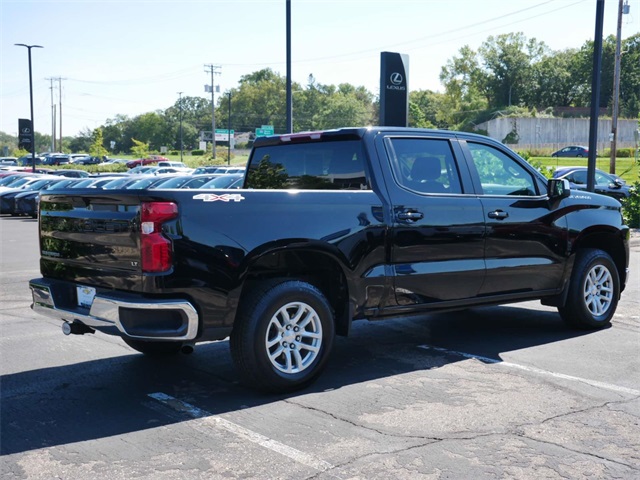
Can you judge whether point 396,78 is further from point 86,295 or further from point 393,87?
point 86,295

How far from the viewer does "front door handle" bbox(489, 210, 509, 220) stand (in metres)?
6.67

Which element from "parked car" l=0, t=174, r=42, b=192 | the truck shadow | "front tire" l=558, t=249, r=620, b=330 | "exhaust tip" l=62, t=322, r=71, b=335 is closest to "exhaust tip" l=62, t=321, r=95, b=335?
"exhaust tip" l=62, t=322, r=71, b=335

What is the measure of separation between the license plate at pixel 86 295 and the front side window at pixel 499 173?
11.6 ft

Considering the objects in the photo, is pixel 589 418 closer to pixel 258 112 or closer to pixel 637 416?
pixel 637 416

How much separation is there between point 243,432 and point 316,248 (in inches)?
60.9

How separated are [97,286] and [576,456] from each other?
335 cm

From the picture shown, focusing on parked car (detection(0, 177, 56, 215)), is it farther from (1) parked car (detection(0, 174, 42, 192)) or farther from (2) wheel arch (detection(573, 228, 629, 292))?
(2) wheel arch (detection(573, 228, 629, 292))

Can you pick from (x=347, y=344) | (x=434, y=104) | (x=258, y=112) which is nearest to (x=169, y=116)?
(x=258, y=112)

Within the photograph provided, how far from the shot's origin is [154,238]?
489cm

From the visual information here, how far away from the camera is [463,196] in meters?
6.52

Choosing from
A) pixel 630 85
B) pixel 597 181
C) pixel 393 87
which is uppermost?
pixel 630 85

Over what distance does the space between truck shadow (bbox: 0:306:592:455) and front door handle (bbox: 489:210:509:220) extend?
123cm

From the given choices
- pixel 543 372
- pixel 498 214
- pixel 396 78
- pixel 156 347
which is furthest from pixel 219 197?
pixel 396 78

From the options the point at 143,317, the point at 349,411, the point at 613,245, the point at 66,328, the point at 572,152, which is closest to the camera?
the point at 143,317
